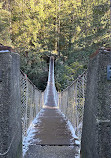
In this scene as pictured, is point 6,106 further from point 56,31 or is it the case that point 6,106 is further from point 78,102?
point 56,31

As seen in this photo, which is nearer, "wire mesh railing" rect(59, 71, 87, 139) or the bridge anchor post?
the bridge anchor post

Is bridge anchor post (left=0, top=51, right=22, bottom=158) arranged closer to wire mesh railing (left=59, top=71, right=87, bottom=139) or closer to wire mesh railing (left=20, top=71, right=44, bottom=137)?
wire mesh railing (left=20, top=71, right=44, bottom=137)

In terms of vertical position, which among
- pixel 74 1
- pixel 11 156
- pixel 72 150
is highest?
pixel 74 1

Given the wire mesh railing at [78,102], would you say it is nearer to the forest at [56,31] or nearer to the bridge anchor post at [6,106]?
the bridge anchor post at [6,106]

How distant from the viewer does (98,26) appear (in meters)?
14.7

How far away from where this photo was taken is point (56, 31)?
18.5 meters

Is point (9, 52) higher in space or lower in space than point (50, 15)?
lower

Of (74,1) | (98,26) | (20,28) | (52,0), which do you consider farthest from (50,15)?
(98,26)

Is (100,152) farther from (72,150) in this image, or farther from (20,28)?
(20,28)

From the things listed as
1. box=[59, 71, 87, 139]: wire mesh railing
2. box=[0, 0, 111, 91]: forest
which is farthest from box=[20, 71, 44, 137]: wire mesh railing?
box=[0, 0, 111, 91]: forest

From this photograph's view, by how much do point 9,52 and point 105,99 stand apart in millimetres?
600

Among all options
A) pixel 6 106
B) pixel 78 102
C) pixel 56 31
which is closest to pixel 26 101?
pixel 78 102

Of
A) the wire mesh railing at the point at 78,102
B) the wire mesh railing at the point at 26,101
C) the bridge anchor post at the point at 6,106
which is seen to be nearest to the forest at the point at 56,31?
the wire mesh railing at the point at 26,101

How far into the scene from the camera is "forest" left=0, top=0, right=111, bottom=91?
1334 centimetres
